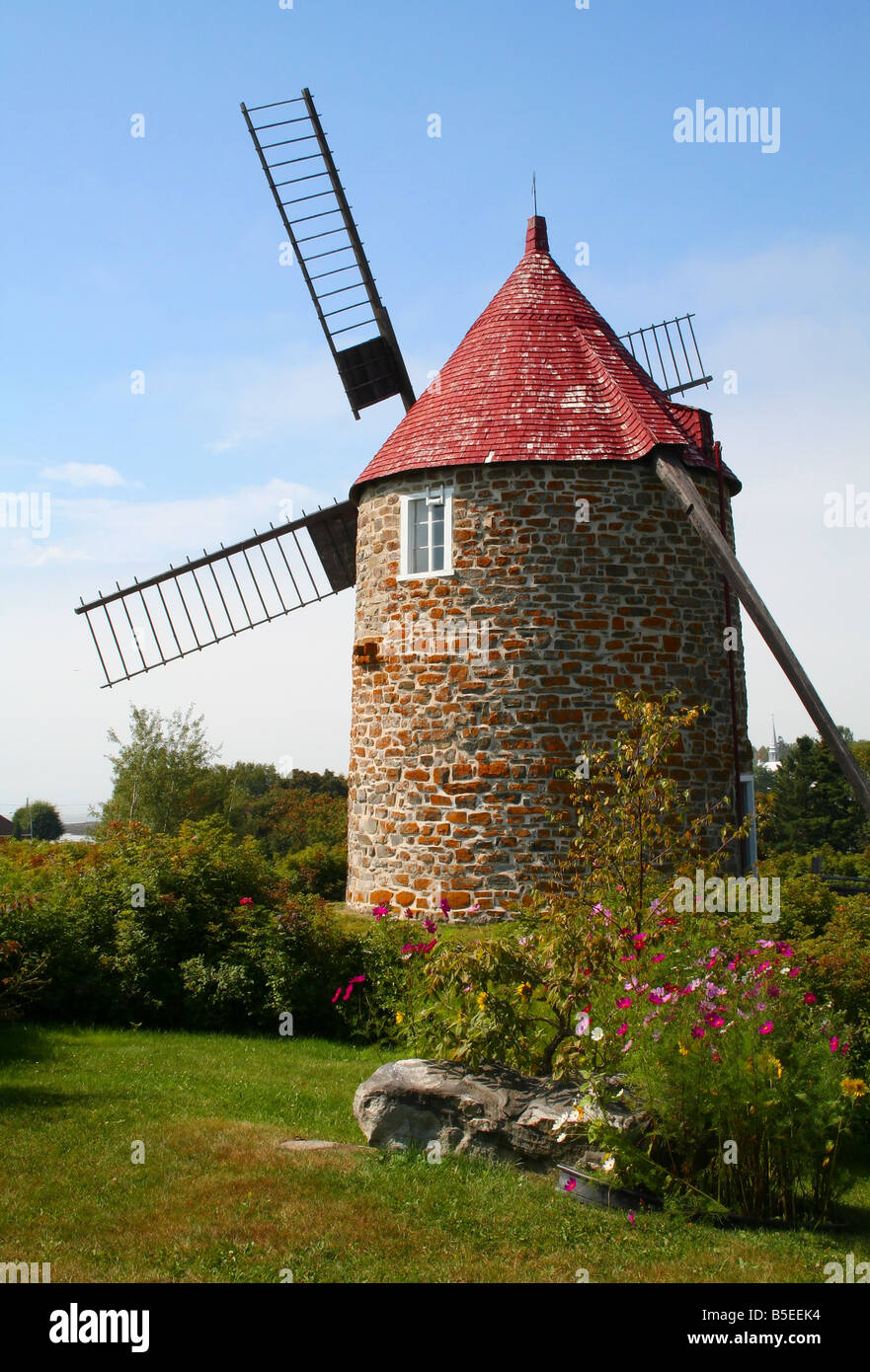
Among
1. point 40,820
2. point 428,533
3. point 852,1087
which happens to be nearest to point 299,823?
point 428,533

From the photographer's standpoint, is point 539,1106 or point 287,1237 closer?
point 287,1237

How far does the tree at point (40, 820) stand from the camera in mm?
81500

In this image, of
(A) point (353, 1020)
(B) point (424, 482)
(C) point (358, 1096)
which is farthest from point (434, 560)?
(C) point (358, 1096)

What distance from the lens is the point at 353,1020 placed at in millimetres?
10484

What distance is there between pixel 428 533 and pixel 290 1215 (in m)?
9.65

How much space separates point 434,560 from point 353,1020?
19.3ft

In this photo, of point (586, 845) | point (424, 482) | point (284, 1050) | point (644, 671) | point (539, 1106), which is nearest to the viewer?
point (539, 1106)

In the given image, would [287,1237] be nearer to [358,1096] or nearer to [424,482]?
[358,1096]

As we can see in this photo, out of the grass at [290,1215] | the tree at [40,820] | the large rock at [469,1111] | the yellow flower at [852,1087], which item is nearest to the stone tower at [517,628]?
the grass at [290,1215]

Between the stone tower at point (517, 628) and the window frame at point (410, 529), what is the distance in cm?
2

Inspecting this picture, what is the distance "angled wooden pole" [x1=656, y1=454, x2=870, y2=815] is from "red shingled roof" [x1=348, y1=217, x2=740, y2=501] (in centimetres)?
129

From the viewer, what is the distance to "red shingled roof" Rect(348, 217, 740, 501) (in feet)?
44.4

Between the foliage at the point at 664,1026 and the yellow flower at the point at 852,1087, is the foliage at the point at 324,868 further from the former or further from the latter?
the yellow flower at the point at 852,1087

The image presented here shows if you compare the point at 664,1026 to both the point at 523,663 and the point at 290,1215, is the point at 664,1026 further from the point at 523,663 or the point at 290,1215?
the point at 523,663
